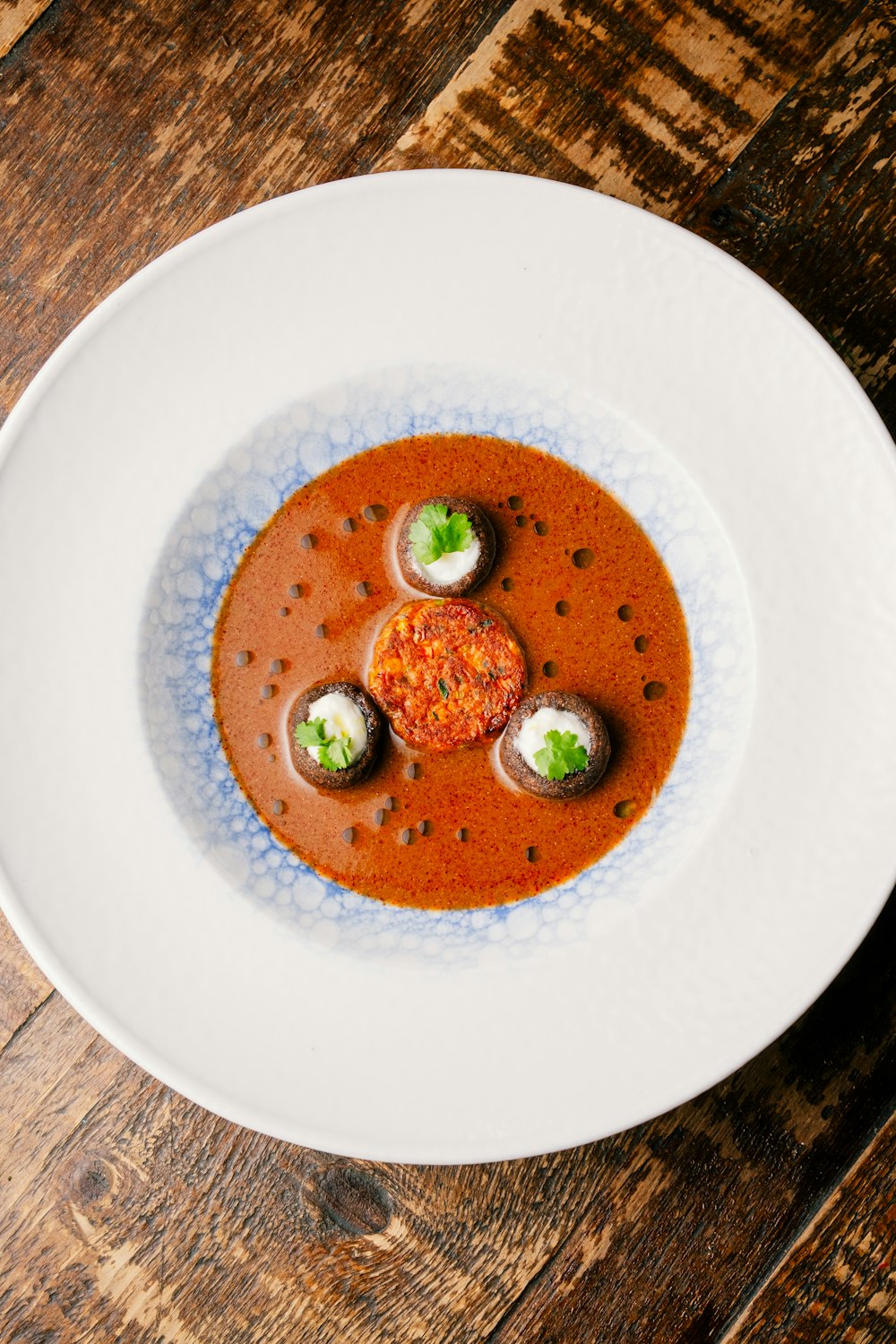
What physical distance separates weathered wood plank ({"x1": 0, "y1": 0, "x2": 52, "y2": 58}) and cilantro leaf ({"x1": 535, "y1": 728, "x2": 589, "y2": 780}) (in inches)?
93.1

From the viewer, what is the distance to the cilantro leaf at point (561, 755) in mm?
2369

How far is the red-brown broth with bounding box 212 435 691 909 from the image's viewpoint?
2.51m

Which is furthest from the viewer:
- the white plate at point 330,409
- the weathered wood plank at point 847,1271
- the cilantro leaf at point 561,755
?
the weathered wood plank at point 847,1271

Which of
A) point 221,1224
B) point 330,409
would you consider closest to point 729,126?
point 330,409

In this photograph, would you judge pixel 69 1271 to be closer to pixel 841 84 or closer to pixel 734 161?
pixel 734 161

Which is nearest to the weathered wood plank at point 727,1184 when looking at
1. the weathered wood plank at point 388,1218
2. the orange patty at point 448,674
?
the weathered wood plank at point 388,1218

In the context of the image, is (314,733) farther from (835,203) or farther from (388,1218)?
(835,203)

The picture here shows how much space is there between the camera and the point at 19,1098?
2617 mm

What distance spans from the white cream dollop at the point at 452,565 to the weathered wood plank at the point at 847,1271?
186 cm

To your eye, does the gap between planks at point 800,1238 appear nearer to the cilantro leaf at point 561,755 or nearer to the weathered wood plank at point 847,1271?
the weathered wood plank at point 847,1271

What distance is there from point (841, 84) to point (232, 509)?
6.43 feet

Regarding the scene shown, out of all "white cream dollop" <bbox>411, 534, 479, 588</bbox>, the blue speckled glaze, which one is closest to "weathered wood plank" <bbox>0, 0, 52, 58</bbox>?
the blue speckled glaze

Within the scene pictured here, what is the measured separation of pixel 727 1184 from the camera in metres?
2.56

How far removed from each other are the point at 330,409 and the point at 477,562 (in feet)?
1.79
